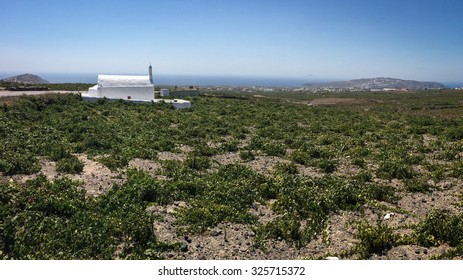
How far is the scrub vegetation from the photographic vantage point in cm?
778

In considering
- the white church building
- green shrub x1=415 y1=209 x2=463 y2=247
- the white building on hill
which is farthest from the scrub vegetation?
the white building on hill

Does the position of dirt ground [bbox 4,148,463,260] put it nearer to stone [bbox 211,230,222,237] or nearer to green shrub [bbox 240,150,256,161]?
stone [bbox 211,230,222,237]

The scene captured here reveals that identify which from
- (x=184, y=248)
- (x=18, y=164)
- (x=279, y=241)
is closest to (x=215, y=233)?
(x=184, y=248)

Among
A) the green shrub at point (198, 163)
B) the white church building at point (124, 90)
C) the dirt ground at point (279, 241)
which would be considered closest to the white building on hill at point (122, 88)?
the white church building at point (124, 90)

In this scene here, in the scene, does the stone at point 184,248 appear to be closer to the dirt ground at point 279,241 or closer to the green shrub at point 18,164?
the dirt ground at point 279,241

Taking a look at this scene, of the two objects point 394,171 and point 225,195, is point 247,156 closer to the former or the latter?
point 225,195

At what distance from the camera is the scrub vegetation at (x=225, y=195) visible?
7777mm

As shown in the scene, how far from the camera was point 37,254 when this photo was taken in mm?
7125

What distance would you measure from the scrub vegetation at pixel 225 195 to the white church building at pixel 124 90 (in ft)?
50.9

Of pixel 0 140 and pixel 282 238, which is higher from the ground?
pixel 0 140

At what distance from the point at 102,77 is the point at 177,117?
49.4 ft

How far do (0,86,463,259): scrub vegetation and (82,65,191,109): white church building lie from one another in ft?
50.9
